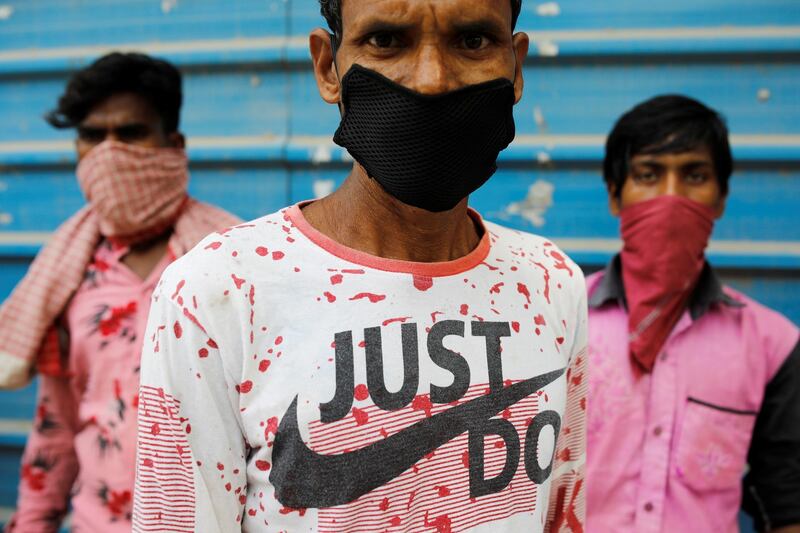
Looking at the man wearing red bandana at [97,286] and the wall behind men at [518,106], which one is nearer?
the man wearing red bandana at [97,286]

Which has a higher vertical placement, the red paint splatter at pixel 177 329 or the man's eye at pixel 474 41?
the man's eye at pixel 474 41

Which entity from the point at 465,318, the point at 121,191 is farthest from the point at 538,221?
the point at 465,318

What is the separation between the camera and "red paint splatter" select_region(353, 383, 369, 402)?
1.21 meters

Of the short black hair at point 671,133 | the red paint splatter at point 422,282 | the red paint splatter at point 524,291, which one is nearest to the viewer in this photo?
the red paint splatter at point 422,282

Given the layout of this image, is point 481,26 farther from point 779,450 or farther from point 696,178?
point 779,450

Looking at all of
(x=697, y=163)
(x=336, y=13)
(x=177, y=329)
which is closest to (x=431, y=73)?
(x=336, y=13)

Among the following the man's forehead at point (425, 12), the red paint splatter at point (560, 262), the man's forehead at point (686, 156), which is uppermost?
the man's forehead at point (425, 12)

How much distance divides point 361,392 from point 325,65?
573 mm

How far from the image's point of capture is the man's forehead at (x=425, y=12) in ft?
3.90

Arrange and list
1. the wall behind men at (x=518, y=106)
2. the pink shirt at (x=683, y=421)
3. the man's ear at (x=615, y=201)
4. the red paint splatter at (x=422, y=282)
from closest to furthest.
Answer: the red paint splatter at (x=422, y=282)
the pink shirt at (x=683, y=421)
the man's ear at (x=615, y=201)
the wall behind men at (x=518, y=106)

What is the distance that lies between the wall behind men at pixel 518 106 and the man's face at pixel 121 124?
0.56 metres

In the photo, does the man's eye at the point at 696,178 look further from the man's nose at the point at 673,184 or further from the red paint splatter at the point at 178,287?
the red paint splatter at the point at 178,287

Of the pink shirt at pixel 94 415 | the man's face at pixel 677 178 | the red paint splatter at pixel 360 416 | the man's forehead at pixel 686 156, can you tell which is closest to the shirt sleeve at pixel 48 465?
the pink shirt at pixel 94 415

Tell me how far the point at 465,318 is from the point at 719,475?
1222 millimetres
